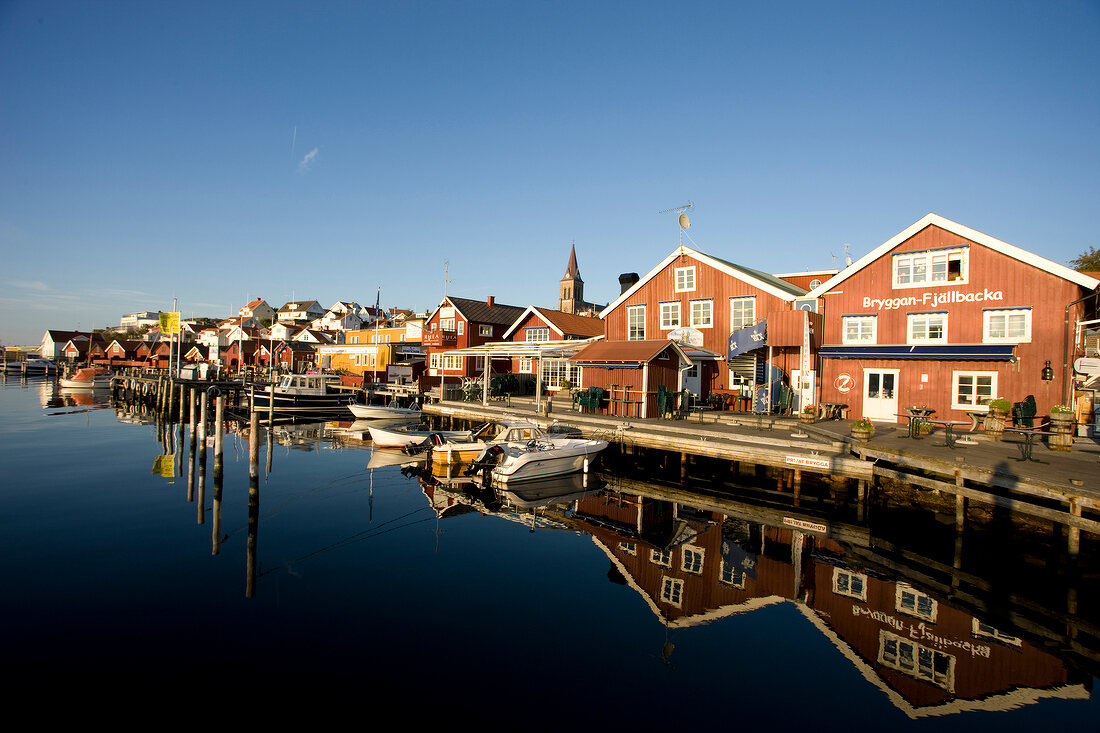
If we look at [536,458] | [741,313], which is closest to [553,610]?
[536,458]

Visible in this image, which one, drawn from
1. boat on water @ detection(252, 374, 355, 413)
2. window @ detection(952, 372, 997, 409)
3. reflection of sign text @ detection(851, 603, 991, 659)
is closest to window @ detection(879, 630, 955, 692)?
reflection of sign text @ detection(851, 603, 991, 659)

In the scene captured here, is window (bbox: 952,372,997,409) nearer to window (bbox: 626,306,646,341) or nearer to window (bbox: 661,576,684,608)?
window (bbox: 626,306,646,341)

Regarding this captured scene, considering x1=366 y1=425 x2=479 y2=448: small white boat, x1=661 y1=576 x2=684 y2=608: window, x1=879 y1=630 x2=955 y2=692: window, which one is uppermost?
x1=366 y1=425 x2=479 y2=448: small white boat

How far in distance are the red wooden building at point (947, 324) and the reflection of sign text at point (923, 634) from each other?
15.7 metres

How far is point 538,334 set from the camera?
42.9 m

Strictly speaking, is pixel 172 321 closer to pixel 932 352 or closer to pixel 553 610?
pixel 553 610

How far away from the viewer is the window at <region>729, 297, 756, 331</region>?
29156 mm

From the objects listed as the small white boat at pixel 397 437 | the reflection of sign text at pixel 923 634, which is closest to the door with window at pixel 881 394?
the reflection of sign text at pixel 923 634

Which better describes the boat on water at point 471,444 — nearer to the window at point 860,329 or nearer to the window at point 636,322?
the window at point 636,322

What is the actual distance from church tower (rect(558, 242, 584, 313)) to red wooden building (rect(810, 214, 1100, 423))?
102m

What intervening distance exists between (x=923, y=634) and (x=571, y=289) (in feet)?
396

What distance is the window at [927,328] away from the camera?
75.7ft

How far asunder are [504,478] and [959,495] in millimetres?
13541

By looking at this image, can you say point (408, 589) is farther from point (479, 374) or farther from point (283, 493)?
point (479, 374)
